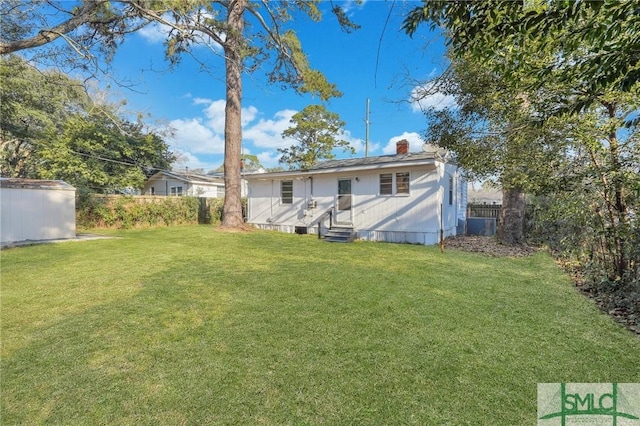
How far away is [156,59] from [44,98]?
13.3 metres

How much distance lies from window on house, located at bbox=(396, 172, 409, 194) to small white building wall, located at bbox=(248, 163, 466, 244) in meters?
0.14

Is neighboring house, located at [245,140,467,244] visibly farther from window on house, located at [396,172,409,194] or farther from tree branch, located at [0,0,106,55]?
tree branch, located at [0,0,106,55]

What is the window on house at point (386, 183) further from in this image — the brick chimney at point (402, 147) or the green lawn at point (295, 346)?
the green lawn at point (295, 346)

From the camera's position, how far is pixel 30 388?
230cm

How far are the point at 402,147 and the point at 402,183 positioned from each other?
100.0 inches

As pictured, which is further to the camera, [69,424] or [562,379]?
[562,379]

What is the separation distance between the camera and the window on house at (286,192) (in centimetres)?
1346

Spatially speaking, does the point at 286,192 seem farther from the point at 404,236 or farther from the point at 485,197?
the point at 485,197

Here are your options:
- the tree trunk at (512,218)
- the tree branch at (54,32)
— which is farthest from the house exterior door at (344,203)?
the tree branch at (54,32)

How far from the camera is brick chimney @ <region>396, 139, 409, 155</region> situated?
1220 cm

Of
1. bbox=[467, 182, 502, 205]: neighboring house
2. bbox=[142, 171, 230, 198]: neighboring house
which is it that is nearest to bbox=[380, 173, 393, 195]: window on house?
bbox=[142, 171, 230, 198]: neighboring house

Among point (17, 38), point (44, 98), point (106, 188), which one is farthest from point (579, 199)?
point (44, 98)

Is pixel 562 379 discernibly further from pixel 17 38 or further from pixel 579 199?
pixel 17 38

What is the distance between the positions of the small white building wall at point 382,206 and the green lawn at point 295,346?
4.48 meters
